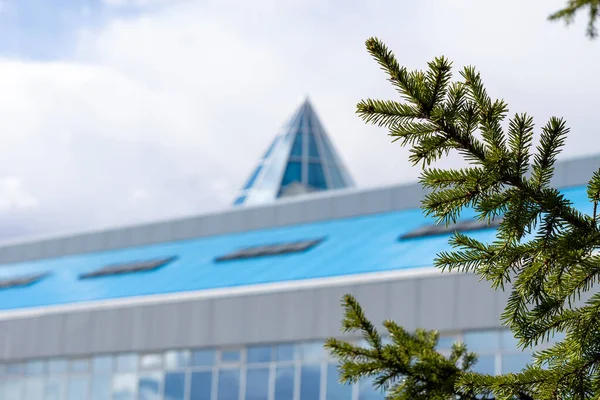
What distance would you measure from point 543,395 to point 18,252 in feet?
121

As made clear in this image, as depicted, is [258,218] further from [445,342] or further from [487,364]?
[487,364]

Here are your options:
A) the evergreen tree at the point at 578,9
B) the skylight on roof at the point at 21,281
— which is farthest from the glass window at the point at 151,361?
the evergreen tree at the point at 578,9

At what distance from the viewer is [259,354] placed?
79.7ft

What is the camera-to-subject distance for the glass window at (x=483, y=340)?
20.7 meters

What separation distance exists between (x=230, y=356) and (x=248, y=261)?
14.3 feet

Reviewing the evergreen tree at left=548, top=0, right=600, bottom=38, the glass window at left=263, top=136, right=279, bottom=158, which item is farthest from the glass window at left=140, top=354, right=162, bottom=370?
the glass window at left=263, top=136, right=279, bottom=158

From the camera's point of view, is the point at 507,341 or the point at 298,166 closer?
the point at 507,341

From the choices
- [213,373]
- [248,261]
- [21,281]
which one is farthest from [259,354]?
[21,281]

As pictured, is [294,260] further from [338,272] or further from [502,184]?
[502,184]

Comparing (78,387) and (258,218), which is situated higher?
(258,218)

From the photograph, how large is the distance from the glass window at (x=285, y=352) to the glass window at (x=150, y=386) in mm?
3329

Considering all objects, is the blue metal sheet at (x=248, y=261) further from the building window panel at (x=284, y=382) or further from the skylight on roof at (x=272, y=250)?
the building window panel at (x=284, y=382)

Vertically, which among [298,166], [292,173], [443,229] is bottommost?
[443,229]

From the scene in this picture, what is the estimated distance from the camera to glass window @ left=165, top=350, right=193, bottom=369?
1005 inches
